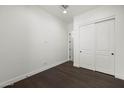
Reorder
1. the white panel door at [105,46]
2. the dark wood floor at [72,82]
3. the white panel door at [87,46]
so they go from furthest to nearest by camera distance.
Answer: the white panel door at [87,46]
the white panel door at [105,46]
the dark wood floor at [72,82]

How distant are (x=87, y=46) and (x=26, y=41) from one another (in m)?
2.66

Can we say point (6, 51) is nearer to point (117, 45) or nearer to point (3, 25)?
point (3, 25)

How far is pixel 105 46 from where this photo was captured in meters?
3.04

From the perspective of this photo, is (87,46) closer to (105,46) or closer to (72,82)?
(105,46)

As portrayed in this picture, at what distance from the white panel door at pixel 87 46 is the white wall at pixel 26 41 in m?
1.52

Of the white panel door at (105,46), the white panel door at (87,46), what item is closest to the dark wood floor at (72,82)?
the white panel door at (105,46)

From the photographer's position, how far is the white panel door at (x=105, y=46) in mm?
2861

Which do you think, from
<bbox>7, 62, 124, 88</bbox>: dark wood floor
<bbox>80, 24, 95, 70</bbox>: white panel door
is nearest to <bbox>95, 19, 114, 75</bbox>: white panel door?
<bbox>80, 24, 95, 70</bbox>: white panel door

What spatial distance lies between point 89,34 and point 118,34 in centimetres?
116

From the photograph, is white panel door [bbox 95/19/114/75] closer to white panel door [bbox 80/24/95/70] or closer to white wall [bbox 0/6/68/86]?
white panel door [bbox 80/24/95/70]

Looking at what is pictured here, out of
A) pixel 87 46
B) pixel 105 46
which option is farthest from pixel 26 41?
pixel 105 46

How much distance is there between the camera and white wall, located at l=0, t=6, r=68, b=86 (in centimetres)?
226

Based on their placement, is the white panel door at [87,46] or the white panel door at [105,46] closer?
the white panel door at [105,46]

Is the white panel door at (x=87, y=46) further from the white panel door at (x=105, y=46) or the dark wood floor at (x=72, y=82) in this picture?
the dark wood floor at (x=72, y=82)
